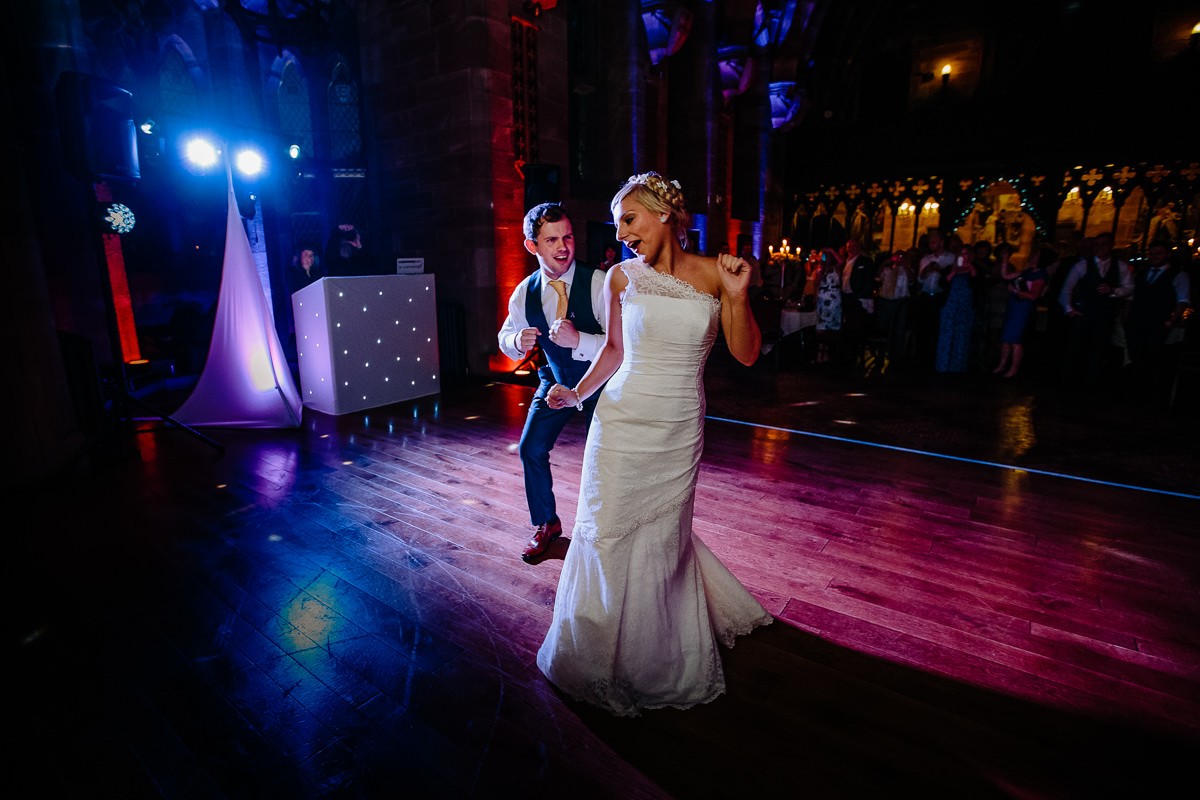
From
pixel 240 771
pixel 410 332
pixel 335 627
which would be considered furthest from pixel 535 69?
pixel 240 771

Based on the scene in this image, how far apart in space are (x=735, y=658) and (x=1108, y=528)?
2.52m

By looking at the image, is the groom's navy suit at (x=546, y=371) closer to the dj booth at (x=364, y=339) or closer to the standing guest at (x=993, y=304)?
the dj booth at (x=364, y=339)

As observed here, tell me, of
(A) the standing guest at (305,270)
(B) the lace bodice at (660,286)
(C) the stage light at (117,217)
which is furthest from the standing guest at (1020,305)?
(C) the stage light at (117,217)

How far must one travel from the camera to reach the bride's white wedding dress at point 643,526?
175cm

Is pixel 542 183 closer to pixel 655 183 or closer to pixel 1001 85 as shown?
pixel 655 183

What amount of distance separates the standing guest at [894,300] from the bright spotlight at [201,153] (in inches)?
326

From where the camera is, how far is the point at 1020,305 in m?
6.80

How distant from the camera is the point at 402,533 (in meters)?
3.08

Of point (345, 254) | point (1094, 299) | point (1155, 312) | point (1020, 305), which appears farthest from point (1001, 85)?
point (345, 254)

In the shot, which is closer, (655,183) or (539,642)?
(655,183)

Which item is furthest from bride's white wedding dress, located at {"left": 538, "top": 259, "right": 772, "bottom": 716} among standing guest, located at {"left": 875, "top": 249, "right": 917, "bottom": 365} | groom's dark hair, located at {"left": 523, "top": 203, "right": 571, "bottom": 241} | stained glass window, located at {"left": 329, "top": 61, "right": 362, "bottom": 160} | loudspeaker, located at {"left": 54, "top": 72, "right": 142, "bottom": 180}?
stained glass window, located at {"left": 329, "top": 61, "right": 362, "bottom": 160}

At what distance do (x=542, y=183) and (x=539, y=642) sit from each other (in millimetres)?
5453

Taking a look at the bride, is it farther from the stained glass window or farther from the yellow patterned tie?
the stained glass window

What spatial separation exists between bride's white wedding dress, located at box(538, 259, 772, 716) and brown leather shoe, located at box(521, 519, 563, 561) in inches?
37.0
